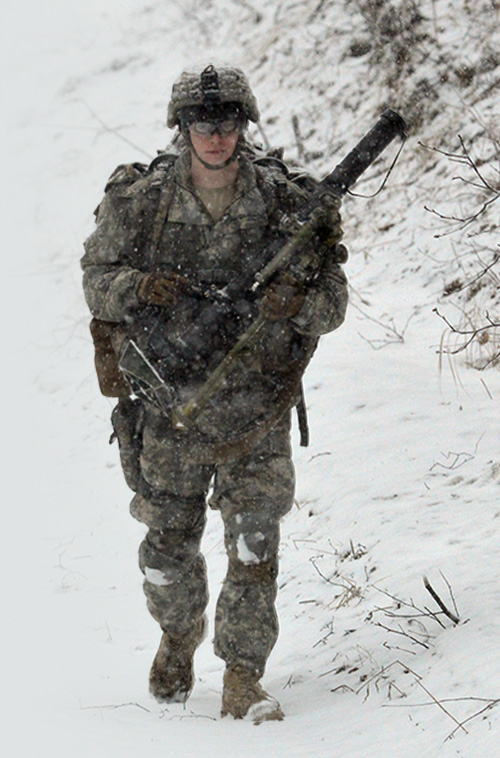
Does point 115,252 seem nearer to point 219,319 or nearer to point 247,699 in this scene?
point 219,319

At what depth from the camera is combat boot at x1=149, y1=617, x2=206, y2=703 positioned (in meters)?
4.02

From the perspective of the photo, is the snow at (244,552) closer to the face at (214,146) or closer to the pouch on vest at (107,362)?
the pouch on vest at (107,362)

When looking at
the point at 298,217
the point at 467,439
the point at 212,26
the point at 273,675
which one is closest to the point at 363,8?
the point at 212,26

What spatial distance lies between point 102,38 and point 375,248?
8.84 metres

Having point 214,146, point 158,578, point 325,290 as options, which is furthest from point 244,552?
point 214,146

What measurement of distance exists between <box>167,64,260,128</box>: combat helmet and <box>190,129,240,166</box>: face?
76 mm

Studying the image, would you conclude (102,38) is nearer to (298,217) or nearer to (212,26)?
(212,26)

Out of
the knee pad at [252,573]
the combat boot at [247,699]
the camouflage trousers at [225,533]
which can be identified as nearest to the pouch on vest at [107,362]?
the camouflage trousers at [225,533]

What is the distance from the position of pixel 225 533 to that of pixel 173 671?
0.68 m

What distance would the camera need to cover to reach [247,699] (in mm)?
3537

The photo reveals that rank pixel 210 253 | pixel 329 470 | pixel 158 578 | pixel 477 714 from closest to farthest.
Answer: pixel 477 714 < pixel 210 253 < pixel 158 578 < pixel 329 470

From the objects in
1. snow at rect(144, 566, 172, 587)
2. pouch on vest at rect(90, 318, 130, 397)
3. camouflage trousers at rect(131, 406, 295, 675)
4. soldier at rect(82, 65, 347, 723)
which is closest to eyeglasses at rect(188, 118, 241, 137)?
soldier at rect(82, 65, 347, 723)

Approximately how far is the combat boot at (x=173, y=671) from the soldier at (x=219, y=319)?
39cm

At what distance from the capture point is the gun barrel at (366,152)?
11.9 ft
